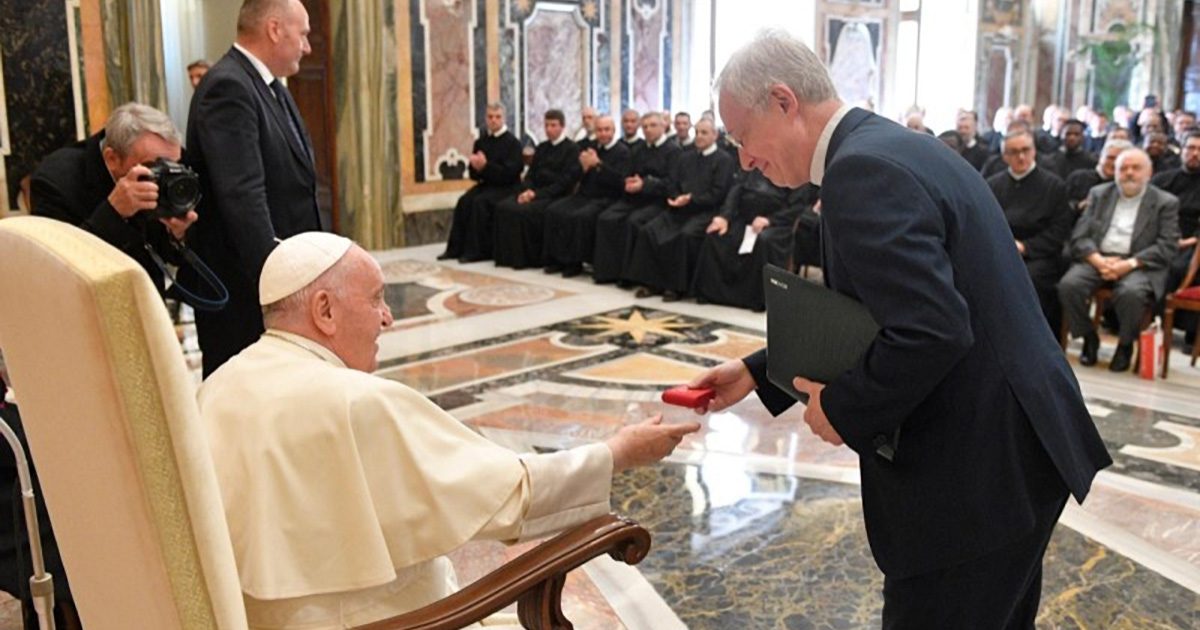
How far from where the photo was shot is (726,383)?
2254 mm

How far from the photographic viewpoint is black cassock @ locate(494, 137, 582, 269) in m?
9.76

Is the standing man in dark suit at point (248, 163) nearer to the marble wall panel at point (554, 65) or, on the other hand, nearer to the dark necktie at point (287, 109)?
the dark necktie at point (287, 109)

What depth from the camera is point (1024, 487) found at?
1746 millimetres

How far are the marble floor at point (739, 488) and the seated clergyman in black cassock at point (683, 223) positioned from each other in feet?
3.51

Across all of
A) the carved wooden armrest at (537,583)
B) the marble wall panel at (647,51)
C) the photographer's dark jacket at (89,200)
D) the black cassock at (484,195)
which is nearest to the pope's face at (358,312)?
the carved wooden armrest at (537,583)

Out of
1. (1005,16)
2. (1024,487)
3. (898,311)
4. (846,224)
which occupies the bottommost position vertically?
(1024,487)

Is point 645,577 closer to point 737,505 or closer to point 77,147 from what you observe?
point 737,505

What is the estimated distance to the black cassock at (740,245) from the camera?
26.3 feet

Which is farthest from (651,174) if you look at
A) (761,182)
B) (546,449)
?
(546,449)

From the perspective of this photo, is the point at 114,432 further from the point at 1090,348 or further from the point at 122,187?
the point at 1090,348

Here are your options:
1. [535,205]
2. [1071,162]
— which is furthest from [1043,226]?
[535,205]

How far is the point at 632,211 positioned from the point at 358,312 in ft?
24.1

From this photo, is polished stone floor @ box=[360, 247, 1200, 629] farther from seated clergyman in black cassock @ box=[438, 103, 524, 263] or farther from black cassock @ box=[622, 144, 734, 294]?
seated clergyman in black cassock @ box=[438, 103, 524, 263]

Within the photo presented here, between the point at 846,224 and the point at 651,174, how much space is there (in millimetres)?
7848
